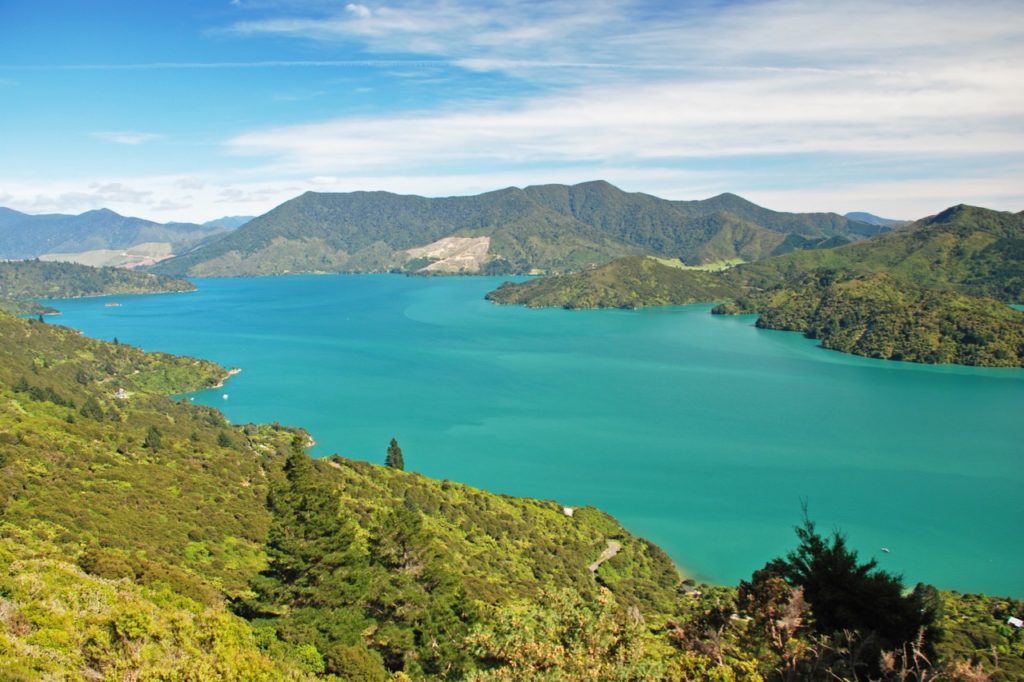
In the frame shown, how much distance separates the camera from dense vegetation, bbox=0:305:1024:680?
49.6 feet

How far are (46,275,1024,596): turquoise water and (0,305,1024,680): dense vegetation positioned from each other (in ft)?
31.8

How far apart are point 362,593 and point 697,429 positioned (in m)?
64.3

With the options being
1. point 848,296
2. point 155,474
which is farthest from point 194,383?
point 848,296

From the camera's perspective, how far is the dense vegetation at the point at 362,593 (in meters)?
15.1

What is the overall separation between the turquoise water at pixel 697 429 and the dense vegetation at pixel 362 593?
9.70m

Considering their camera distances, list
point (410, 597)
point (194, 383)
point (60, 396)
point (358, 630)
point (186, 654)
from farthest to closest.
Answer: point (194, 383), point (60, 396), point (410, 597), point (358, 630), point (186, 654)

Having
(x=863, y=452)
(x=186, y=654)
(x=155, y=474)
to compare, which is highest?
(x=186, y=654)

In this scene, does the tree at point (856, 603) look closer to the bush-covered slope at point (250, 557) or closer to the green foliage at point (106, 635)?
the bush-covered slope at point (250, 557)

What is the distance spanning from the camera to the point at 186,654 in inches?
588

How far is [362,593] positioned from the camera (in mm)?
23891

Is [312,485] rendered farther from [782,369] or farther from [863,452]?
[782,369]

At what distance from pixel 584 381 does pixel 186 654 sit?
96.1 meters

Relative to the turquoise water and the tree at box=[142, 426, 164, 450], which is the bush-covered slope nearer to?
the tree at box=[142, 426, 164, 450]

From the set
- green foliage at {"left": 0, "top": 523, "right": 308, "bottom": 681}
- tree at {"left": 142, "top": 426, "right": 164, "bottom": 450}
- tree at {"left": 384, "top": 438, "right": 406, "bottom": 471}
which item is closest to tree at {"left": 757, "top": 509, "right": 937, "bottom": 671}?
green foliage at {"left": 0, "top": 523, "right": 308, "bottom": 681}
